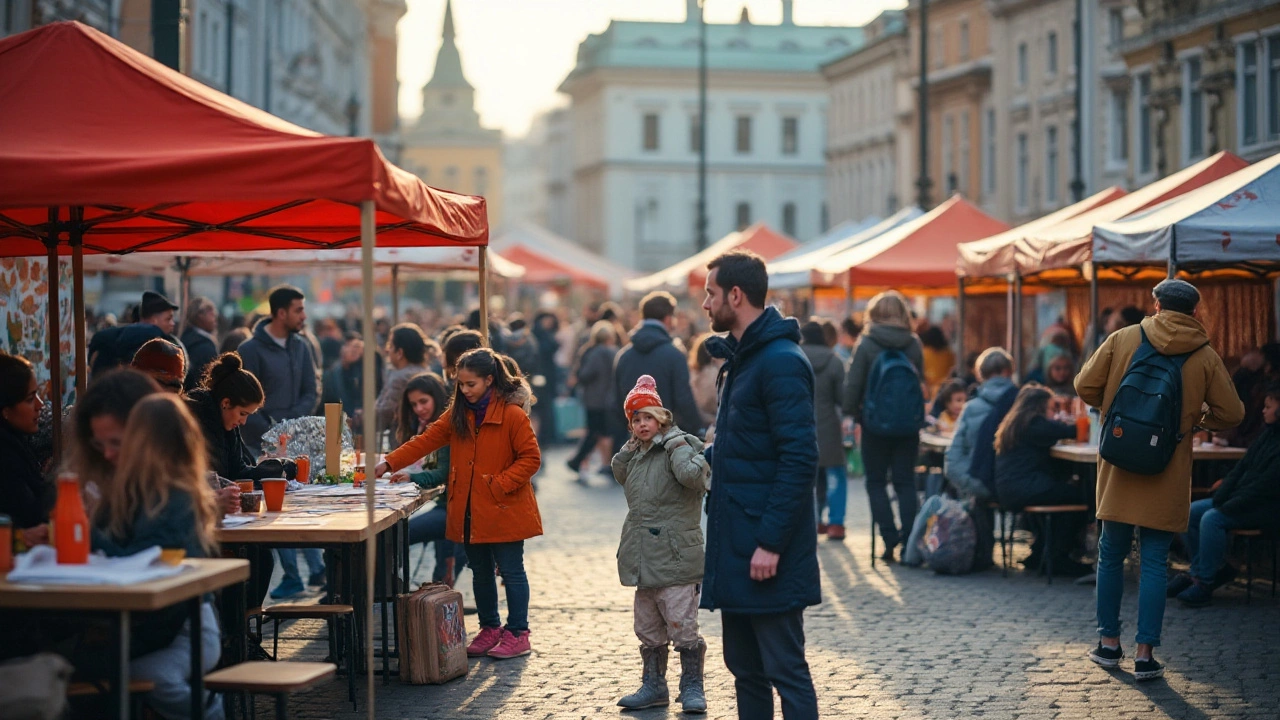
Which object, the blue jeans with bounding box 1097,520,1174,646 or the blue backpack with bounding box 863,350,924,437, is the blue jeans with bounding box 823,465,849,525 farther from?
the blue jeans with bounding box 1097,520,1174,646

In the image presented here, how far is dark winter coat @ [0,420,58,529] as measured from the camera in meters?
6.62

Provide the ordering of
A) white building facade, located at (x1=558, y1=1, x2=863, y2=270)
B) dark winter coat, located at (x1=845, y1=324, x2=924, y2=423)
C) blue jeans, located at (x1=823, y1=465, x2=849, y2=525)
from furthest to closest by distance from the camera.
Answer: white building facade, located at (x1=558, y1=1, x2=863, y2=270), blue jeans, located at (x1=823, y1=465, x2=849, y2=525), dark winter coat, located at (x1=845, y1=324, x2=924, y2=423)

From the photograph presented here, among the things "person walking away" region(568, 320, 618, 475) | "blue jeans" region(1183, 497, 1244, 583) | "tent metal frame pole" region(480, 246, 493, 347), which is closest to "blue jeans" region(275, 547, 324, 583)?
"tent metal frame pole" region(480, 246, 493, 347)

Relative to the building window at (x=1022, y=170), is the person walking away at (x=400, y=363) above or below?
below

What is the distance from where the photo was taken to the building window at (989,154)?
5112cm

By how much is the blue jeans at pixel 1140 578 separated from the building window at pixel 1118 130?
109 feet

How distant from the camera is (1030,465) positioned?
12148 millimetres

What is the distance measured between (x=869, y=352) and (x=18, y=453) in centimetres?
801

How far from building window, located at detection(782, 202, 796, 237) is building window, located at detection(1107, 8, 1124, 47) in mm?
54237

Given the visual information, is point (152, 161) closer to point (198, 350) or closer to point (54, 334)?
point (54, 334)

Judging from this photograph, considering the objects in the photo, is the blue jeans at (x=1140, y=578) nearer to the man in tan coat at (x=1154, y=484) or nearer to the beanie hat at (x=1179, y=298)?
the man in tan coat at (x=1154, y=484)

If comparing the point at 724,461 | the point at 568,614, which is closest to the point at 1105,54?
the point at 568,614

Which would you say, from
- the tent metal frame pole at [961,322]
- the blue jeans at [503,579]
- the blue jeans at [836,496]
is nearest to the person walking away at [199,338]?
the blue jeans at [503,579]

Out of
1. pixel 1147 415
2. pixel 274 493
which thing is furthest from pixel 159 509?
pixel 1147 415
